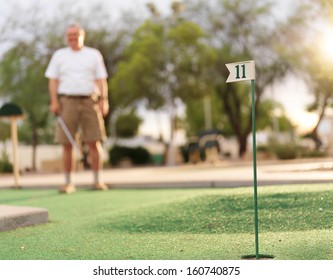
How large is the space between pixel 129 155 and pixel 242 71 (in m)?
15.2

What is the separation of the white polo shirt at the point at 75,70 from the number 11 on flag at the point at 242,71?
3.19 m

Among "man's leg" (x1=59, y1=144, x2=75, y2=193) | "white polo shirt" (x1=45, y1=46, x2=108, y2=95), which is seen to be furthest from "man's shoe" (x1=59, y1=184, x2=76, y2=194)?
"white polo shirt" (x1=45, y1=46, x2=108, y2=95)

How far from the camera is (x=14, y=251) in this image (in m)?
2.88

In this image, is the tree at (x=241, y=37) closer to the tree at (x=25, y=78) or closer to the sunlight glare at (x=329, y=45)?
the sunlight glare at (x=329, y=45)

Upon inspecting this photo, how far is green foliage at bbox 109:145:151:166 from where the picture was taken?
1727cm

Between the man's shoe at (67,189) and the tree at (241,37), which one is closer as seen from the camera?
the man's shoe at (67,189)

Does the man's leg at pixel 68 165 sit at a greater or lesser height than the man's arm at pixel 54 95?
lesser

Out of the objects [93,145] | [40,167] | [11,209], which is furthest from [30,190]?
[40,167]

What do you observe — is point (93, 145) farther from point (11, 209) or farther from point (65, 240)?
point (65, 240)

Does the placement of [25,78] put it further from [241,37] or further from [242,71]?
[242,71]

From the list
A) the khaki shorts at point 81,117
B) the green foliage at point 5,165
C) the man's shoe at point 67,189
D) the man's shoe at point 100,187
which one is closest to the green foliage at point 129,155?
the green foliage at point 5,165

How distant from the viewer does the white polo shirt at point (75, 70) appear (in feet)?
18.2
